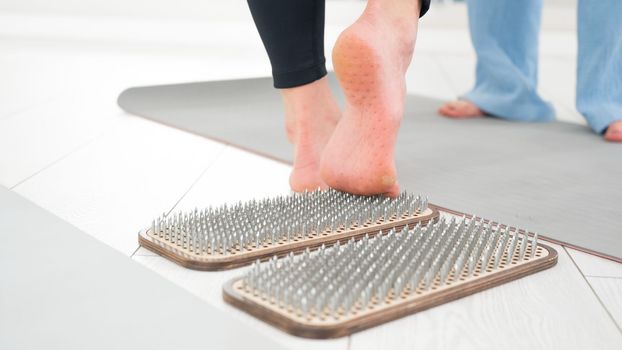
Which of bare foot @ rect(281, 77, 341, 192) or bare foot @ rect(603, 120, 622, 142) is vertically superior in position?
bare foot @ rect(281, 77, 341, 192)

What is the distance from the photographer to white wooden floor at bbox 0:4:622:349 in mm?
811

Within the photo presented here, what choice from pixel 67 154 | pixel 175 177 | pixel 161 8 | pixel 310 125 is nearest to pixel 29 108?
pixel 67 154

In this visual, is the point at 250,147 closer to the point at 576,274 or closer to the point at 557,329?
the point at 576,274

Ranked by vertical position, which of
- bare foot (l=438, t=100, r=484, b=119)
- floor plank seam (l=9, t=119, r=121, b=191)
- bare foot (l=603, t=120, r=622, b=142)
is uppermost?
floor plank seam (l=9, t=119, r=121, b=191)

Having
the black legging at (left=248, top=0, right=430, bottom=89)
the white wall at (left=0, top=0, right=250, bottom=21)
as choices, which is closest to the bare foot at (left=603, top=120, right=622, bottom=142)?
the black legging at (left=248, top=0, right=430, bottom=89)

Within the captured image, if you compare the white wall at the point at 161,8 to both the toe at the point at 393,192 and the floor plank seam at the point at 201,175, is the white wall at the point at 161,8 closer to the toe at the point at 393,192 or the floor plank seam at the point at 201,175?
the floor plank seam at the point at 201,175

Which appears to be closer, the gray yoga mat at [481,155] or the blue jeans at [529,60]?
the gray yoga mat at [481,155]

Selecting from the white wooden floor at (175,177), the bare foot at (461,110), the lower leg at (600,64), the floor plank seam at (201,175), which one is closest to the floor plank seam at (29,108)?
the white wooden floor at (175,177)

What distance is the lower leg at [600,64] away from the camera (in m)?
1.93

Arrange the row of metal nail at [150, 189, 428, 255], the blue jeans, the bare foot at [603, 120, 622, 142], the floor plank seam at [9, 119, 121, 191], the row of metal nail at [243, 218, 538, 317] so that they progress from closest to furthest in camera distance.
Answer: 1. the row of metal nail at [243, 218, 538, 317]
2. the row of metal nail at [150, 189, 428, 255]
3. the floor plank seam at [9, 119, 121, 191]
4. the bare foot at [603, 120, 622, 142]
5. the blue jeans

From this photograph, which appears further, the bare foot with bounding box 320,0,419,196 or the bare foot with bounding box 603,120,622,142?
the bare foot with bounding box 603,120,622,142

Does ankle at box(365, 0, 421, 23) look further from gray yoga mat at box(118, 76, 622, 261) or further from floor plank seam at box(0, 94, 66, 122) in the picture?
floor plank seam at box(0, 94, 66, 122)

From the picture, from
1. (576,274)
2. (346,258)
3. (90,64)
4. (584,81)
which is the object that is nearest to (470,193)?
(576,274)

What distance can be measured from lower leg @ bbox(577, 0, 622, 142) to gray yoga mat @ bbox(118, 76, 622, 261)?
6 centimetres
